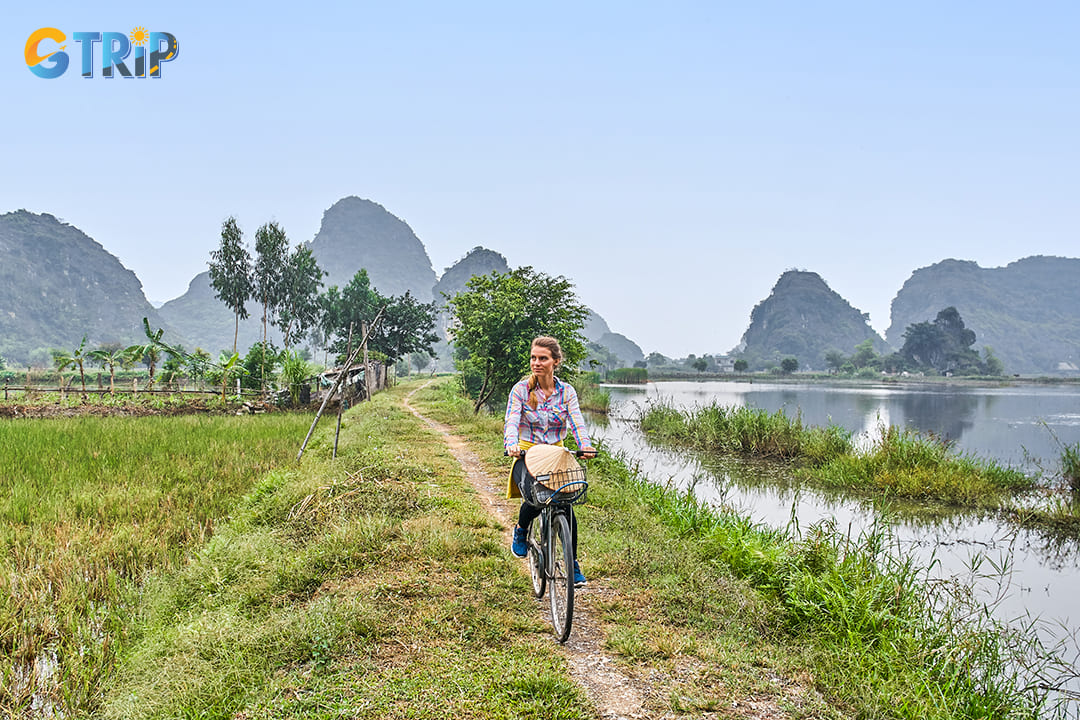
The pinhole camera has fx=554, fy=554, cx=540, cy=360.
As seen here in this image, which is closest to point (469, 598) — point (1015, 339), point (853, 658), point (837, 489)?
point (853, 658)

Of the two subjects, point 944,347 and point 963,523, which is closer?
point 963,523

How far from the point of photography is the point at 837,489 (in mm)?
10461

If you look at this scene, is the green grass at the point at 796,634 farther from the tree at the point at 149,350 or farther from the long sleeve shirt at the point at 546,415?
the tree at the point at 149,350

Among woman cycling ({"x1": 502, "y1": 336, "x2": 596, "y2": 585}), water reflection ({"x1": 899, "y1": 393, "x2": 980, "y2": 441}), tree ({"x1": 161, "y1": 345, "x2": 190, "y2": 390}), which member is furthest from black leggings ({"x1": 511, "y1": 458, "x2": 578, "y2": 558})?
tree ({"x1": 161, "y1": 345, "x2": 190, "y2": 390})

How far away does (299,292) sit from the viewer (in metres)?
40.5

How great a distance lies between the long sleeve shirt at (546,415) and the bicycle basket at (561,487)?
366 millimetres

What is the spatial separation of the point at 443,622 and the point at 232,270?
40.8 metres

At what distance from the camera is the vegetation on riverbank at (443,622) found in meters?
2.67

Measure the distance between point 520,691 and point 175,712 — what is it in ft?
5.15

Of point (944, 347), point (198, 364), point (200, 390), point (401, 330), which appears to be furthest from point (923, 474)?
point (944, 347)

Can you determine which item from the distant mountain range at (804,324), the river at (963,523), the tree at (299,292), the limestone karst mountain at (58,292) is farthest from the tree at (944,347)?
the limestone karst mountain at (58,292)

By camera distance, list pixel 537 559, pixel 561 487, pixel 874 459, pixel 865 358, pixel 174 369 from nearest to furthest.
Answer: pixel 561 487 < pixel 537 559 < pixel 874 459 < pixel 174 369 < pixel 865 358

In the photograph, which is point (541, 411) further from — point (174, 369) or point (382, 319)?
point (382, 319)

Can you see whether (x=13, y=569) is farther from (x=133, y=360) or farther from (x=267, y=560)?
→ (x=133, y=360)
